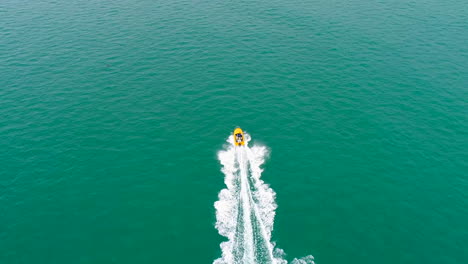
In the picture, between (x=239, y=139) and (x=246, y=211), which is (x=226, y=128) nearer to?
(x=239, y=139)

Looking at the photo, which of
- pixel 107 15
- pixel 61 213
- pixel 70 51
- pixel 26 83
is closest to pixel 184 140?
pixel 61 213

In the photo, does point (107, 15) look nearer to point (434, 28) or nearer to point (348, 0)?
point (348, 0)

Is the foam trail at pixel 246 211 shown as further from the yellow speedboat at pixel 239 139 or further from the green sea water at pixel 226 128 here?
the green sea water at pixel 226 128

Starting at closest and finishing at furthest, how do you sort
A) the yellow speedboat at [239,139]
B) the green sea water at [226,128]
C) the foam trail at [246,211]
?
the foam trail at [246,211]
the green sea water at [226,128]
the yellow speedboat at [239,139]

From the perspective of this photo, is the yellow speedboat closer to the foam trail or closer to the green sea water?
the foam trail

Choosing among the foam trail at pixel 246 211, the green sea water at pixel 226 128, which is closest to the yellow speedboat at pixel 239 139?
the foam trail at pixel 246 211
